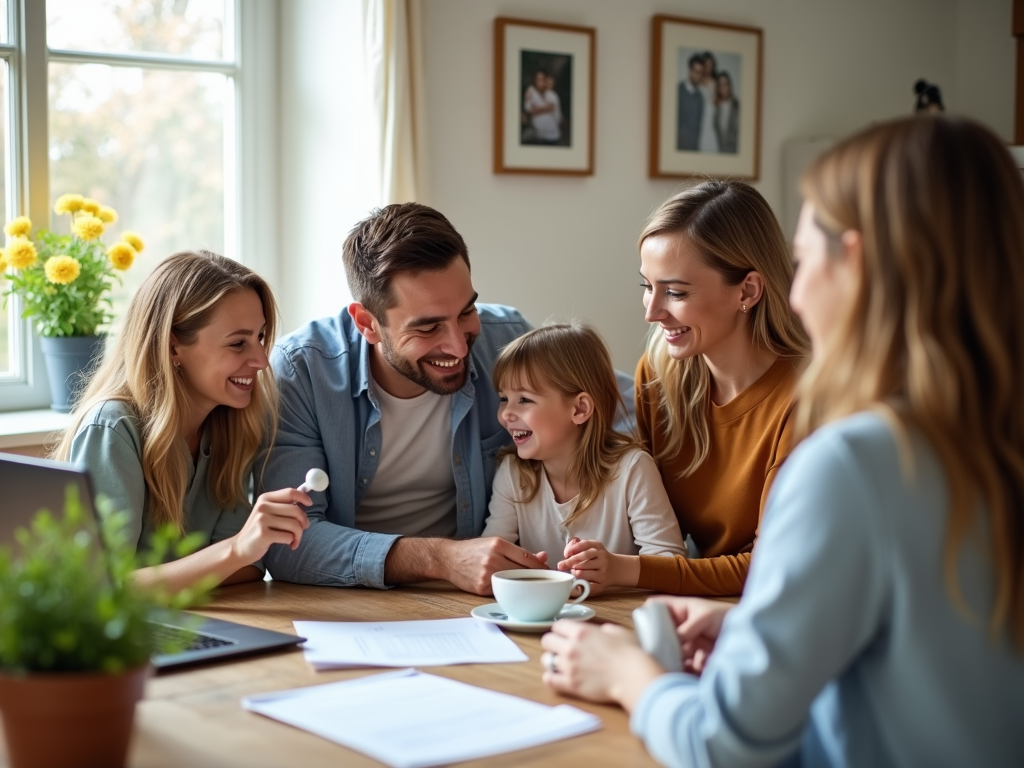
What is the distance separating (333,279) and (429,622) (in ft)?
6.35

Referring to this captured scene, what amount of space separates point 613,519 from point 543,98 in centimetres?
201

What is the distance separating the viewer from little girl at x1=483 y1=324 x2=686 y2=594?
7.22 feet

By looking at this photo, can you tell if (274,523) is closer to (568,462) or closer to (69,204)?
(568,462)

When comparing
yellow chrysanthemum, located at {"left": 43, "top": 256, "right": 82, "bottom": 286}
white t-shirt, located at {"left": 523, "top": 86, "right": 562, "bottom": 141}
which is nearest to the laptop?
yellow chrysanthemum, located at {"left": 43, "top": 256, "right": 82, "bottom": 286}

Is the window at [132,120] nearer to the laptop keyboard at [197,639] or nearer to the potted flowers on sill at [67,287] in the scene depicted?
the potted flowers on sill at [67,287]

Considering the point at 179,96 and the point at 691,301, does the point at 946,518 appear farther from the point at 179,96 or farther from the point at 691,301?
the point at 179,96

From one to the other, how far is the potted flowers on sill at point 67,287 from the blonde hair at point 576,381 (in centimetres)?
132

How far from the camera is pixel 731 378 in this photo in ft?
7.37

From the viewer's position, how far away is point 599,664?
1.33 meters

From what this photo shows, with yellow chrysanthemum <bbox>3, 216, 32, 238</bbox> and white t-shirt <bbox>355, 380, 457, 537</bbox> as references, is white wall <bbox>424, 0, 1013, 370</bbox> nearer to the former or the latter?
yellow chrysanthemum <bbox>3, 216, 32, 238</bbox>

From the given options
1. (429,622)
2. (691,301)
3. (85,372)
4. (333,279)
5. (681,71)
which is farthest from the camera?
(681,71)

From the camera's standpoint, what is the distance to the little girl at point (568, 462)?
220 centimetres

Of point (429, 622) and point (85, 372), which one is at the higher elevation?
point (85, 372)

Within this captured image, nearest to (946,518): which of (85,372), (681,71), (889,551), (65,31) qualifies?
(889,551)
